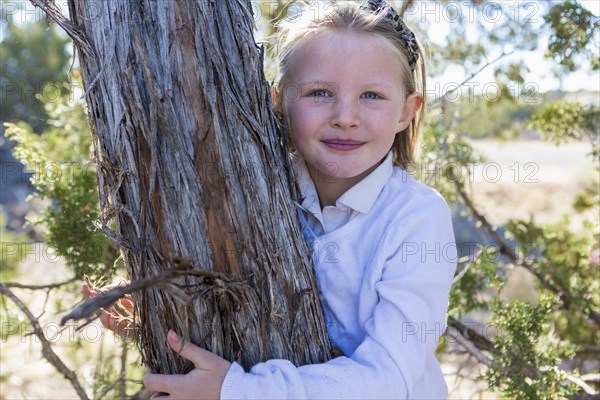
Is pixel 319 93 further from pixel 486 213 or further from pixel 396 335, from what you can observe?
pixel 486 213

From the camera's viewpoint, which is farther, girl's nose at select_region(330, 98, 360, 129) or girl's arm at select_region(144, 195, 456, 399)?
girl's nose at select_region(330, 98, 360, 129)

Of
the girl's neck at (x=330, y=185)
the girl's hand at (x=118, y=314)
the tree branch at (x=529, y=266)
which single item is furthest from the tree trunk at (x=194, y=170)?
the tree branch at (x=529, y=266)

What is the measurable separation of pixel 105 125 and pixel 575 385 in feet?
5.92

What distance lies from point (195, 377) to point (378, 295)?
43cm

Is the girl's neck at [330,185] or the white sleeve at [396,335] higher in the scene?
the girl's neck at [330,185]

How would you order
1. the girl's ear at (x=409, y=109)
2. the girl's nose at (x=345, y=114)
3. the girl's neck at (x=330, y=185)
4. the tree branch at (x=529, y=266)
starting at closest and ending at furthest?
the girl's nose at (x=345, y=114), the girl's neck at (x=330, y=185), the girl's ear at (x=409, y=109), the tree branch at (x=529, y=266)

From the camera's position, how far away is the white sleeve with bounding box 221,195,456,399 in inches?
51.8

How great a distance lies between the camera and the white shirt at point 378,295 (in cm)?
133

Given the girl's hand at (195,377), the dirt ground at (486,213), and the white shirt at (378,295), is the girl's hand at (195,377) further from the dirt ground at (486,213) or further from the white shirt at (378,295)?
the dirt ground at (486,213)

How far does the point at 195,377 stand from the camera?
1.32 m

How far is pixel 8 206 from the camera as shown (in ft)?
27.2

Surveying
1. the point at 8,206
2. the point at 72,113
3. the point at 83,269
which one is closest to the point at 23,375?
the point at 72,113

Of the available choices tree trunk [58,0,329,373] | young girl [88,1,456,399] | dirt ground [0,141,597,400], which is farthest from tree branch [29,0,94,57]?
dirt ground [0,141,597,400]

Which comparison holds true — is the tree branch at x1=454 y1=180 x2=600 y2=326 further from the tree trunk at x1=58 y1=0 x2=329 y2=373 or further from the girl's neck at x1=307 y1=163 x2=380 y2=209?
the tree trunk at x1=58 y1=0 x2=329 y2=373
